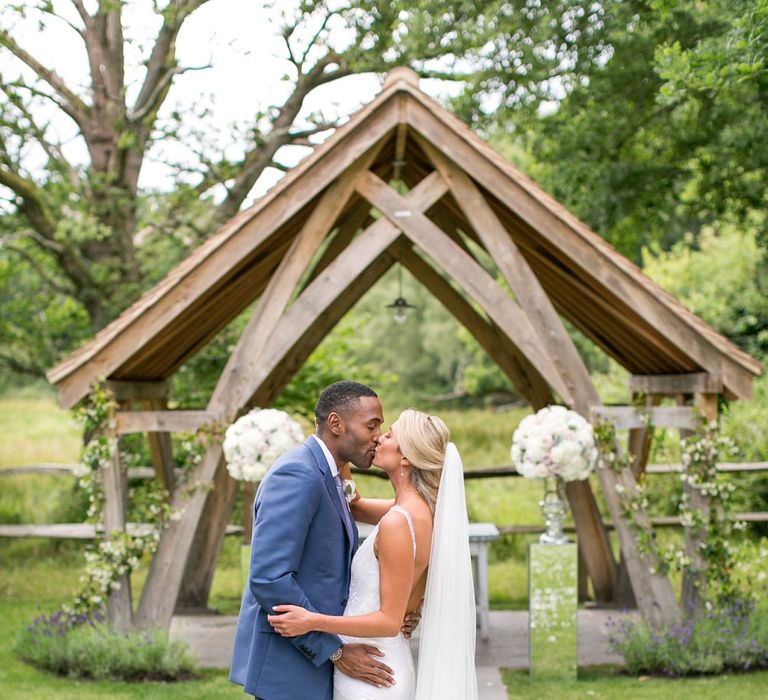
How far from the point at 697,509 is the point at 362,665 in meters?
4.50

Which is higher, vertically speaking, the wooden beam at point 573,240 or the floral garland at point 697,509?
the wooden beam at point 573,240

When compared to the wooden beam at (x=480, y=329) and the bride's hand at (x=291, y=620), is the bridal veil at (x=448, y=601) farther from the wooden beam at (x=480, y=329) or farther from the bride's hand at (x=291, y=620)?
the wooden beam at (x=480, y=329)

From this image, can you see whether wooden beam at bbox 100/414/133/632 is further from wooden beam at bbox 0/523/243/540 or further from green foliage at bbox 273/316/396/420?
green foliage at bbox 273/316/396/420

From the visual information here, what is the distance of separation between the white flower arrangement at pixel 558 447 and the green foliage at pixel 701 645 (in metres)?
1.36

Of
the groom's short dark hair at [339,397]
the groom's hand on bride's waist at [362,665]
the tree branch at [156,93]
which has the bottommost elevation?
the groom's hand on bride's waist at [362,665]

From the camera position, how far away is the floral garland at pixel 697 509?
7441 millimetres

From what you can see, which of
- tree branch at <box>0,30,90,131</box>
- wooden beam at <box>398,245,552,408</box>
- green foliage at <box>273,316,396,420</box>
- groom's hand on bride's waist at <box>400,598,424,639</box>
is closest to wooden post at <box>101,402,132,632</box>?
wooden beam at <box>398,245,552,408</box>

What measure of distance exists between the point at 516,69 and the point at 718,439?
571 cm

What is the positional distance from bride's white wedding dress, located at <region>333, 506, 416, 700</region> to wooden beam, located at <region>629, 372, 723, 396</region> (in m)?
4.17

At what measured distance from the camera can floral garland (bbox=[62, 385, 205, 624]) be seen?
24.5ft

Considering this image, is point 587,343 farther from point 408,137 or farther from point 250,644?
point 250,644

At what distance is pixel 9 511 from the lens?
13.8 m

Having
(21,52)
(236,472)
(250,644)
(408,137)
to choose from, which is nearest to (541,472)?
(236,472)

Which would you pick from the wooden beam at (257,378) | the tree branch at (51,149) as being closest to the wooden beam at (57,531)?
the wooden beam at (257,378)
